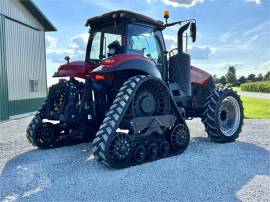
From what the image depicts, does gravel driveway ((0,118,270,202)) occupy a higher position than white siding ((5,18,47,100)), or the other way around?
white siding ((5,18,47,100))

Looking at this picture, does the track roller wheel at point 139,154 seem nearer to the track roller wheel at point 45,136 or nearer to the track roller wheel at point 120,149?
the track roller wheel at point 120,149

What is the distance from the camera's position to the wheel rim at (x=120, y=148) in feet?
16.5

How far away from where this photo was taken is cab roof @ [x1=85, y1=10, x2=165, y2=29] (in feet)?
19.3

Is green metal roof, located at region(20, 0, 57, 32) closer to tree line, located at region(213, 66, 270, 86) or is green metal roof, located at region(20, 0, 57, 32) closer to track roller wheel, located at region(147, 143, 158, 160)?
track roller wheel, located at region(147, 143, 158, 160)

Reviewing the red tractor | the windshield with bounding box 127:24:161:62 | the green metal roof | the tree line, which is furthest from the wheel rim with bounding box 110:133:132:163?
the tree line

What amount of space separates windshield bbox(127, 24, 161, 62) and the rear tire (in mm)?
1632

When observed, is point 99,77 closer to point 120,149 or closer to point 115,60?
point 115,60

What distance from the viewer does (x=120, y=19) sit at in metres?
6.04

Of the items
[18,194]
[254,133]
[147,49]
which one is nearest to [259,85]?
[254,133]

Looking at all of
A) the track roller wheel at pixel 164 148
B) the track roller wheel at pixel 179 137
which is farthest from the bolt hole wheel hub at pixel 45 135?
the track roller wheel at pixel 179 137

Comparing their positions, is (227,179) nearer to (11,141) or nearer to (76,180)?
(76,180)

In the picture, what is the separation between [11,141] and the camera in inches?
316

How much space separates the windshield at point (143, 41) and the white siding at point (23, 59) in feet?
31.6

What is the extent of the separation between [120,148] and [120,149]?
0.06 ft
